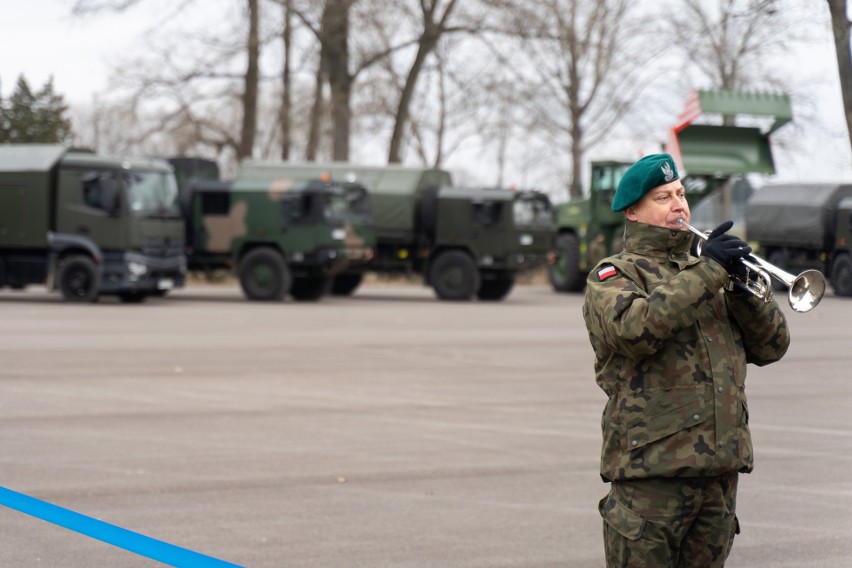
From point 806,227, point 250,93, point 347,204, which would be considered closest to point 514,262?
point 347,204

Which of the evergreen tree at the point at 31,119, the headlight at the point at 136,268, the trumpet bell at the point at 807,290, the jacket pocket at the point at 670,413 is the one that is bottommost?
the jacket pocket at the point at 670,413

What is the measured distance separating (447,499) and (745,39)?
3375cm

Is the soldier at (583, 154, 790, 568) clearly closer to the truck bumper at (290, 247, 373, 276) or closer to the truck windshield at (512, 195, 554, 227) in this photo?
the truck bumper at (290, 247, 373, 276)

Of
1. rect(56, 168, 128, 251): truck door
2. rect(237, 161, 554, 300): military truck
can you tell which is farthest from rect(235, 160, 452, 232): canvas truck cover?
rect(56, 168, 128, 251): truck door

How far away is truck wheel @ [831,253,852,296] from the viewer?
30.7 meters

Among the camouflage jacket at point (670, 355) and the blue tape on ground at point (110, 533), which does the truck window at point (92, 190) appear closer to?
the blue tape on ground at point (110, 533)

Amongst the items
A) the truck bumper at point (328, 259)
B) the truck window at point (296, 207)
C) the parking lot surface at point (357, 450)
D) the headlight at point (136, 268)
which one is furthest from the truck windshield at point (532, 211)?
the parking lot surface at point (357, 450)

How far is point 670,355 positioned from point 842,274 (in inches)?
1130

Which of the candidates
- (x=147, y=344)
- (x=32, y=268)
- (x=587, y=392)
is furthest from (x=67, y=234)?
(x=587, y=392)

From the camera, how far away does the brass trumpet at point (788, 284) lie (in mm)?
3600

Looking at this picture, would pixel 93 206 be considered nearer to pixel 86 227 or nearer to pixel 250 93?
pixel 86 227

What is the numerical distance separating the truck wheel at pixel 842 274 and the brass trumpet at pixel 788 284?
92.4ft

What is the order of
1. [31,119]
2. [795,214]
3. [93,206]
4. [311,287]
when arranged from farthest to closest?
[31,119] → [795,214] → [311,287] → [93,206]

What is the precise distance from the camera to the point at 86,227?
1001 inches
